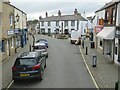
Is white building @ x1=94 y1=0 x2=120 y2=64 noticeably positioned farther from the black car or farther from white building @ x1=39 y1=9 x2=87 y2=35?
white building @ x1=39 y1=9 x2=87 y2=35

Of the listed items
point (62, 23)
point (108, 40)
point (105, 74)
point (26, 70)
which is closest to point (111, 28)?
point (108, 40)

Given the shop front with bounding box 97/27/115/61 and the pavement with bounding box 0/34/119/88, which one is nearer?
the pavement with bounding box 0/34/119/88

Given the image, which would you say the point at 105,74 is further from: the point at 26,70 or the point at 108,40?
the point at 108,40

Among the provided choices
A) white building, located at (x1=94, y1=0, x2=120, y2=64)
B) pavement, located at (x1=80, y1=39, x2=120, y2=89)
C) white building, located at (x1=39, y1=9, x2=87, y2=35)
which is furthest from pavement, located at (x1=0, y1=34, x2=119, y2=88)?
white building, located at (x1=39, y1=9, x2=87, y2=35)

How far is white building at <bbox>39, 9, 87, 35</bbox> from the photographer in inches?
2968

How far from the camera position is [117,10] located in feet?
68.2

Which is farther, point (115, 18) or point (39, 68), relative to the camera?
point (115, 18)

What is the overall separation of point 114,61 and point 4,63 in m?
10.5

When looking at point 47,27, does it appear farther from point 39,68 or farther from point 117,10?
point 39,68

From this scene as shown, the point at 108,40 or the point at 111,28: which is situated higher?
the point at 111,28

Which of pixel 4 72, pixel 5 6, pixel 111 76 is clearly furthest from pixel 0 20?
pixel 111 76

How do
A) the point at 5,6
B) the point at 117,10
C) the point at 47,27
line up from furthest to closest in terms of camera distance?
the point at 47,27, the point at 5,6, the point at 117,10

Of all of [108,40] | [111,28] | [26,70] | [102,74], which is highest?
[111,28]

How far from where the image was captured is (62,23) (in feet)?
255
